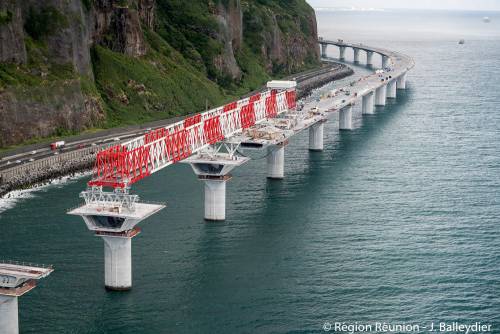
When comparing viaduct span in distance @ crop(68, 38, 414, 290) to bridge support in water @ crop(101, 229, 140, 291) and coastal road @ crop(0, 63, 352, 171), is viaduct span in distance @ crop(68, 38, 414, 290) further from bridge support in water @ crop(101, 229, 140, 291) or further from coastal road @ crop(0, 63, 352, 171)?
coastal road @ crop(0, 63, 352, 171)

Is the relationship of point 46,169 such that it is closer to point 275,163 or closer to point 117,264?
point 275,163

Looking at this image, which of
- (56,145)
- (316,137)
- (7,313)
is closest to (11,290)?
(7,313)

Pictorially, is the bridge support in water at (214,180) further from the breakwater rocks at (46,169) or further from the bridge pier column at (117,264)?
the breakwater rocks at (46,169)

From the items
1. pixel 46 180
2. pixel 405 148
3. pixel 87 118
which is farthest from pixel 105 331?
pixel 405 148

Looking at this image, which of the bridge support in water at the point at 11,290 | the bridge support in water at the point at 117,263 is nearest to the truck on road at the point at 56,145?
the bridge support in water at the point at 117,263

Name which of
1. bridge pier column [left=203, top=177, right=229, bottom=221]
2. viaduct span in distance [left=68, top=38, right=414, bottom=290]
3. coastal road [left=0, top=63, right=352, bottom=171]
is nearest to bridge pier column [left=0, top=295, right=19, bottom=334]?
viaduct span in distance [left=68, top=38, right=414, bottom=290]
